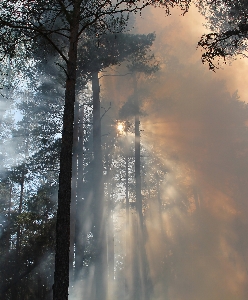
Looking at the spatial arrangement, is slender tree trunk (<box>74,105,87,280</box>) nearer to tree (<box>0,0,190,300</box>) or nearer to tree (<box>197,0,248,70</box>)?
tree (<box>197,0,248,70</box>)

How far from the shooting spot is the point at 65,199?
19.1 ft

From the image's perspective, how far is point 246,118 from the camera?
32438 millimetres

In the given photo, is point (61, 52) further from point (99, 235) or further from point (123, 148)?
point (123, 148)

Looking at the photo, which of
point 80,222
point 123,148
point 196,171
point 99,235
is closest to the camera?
point 99,235

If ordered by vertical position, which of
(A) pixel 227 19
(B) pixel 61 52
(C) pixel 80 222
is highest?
(A) pixel 227 19

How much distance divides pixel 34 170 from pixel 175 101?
624 inches

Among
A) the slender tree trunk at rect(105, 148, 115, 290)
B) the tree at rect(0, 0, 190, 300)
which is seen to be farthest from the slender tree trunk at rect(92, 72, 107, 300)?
the slender tree trunk at rect(105, 148, 115, 290)

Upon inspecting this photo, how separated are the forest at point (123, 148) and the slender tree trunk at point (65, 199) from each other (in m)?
0.02

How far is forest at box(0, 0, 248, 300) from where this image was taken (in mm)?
8000

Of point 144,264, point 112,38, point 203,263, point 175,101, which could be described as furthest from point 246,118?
point 112,38

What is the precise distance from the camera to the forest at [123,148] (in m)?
8.00

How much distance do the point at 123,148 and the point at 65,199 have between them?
21268 millimetres

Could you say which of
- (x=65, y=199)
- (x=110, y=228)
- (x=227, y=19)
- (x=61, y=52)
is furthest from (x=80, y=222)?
(x=227, y=19)

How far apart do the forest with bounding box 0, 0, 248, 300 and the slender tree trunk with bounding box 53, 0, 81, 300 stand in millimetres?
22
